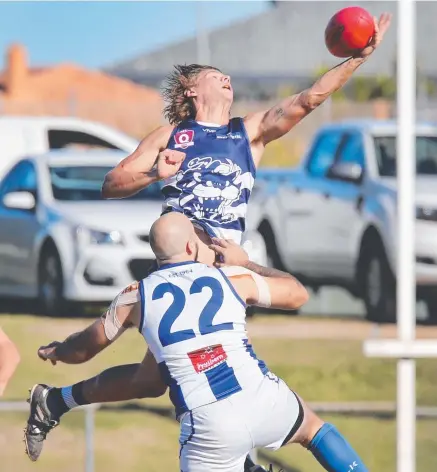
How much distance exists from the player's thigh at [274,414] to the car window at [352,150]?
7.27m

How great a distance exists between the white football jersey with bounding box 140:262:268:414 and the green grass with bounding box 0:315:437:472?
11.0 ft

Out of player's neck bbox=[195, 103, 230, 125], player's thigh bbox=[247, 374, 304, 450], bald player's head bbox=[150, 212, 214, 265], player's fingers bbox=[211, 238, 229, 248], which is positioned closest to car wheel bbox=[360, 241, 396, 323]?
player's neck bbox=[195, 103, 230, 125]

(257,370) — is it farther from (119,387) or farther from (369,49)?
(369,49)

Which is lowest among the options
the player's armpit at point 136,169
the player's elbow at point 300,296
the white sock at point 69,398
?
the white sock at point 69,398

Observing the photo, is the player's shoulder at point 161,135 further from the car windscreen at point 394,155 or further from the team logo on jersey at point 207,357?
the car windscreen at point 394,155

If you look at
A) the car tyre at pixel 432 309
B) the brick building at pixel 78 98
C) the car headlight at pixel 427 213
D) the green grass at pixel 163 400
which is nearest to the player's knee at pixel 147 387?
the green grass at pixel 163 400

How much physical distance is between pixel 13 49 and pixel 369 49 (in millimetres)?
8317

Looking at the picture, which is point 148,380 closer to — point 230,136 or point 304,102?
point 230,136

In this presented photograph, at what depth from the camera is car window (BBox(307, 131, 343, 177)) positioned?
1271cm

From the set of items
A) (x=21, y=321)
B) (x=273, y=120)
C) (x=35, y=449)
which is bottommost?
(x=21, y=321)

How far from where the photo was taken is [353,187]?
12.4 metres

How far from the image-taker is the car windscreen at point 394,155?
12281 mm

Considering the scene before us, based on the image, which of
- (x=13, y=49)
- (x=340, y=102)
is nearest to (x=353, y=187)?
(x=340, y=102)

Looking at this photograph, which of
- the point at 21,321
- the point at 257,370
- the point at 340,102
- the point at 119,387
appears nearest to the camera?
the point at 257,370
